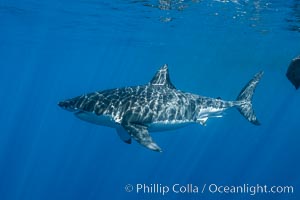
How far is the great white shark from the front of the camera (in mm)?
9320

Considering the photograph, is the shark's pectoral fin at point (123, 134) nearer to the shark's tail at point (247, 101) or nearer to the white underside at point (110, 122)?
the white underside at point (110, 122)

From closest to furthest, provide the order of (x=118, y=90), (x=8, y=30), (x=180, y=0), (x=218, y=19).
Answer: (x=118, y=90), (x=180, y=0), (x=218, y=19), (x=8, y=30)

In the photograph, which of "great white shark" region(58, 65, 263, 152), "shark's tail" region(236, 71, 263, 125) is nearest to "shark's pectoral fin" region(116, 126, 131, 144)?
"great white shark" region(58, 65, 263, 152)

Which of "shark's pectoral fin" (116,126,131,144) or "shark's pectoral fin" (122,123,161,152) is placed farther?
"shark's pectoral fin" (116,126,131,144)

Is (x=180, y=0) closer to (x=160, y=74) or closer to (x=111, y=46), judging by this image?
(x=160, y=74)

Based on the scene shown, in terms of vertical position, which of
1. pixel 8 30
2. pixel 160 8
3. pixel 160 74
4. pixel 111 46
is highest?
pixel 160 8

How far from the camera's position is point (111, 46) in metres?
43.5

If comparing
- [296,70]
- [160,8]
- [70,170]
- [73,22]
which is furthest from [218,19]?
[70,170]

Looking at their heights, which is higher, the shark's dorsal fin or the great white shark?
the shark's dorsal fin

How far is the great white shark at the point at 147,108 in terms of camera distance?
9320mm

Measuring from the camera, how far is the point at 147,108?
33.1ft

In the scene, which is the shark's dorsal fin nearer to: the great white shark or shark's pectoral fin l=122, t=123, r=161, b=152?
the great white shark

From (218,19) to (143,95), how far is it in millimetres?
16651

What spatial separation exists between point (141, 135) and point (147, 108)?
1.60 metres
